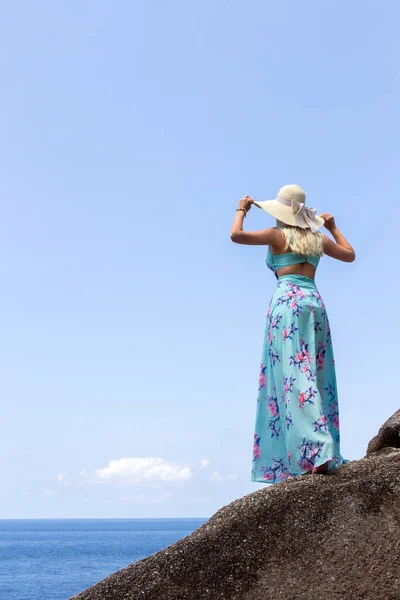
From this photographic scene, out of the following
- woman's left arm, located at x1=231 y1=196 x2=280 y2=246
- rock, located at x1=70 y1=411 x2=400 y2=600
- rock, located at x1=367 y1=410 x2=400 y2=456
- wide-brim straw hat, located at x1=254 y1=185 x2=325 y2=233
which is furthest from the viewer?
rock, located at x1=367 y1=410 x2=400 y2=456

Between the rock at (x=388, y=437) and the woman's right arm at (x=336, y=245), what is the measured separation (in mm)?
2339

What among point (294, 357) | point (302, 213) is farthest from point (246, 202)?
point (294, 357)

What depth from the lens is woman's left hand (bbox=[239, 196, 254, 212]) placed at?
27.2ft

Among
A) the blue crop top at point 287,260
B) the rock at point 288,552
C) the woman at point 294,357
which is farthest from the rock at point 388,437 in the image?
the blue crop top at point 287,260

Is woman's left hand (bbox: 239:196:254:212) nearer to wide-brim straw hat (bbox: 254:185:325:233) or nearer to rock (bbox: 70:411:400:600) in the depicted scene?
wide-brim straw hat (bbox: 254:185:325:233)

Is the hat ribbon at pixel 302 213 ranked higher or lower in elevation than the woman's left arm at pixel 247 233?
higher

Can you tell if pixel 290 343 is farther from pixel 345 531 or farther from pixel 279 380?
pixel 345 531

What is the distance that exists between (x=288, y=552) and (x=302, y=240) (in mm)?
3106

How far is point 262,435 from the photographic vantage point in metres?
8.27

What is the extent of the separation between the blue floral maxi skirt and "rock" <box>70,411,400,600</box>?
387 millimetres

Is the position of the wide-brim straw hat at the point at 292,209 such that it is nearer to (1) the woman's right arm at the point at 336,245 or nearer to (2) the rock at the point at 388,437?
(1) the woman's right arm at the point at 336,245

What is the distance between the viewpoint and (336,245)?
28.3ft

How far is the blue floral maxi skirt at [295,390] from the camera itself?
774cm

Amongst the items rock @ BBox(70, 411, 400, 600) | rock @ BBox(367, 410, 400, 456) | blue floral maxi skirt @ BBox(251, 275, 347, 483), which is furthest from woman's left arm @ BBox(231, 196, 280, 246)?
rock @ BBox(367, 410, 400, 456)
